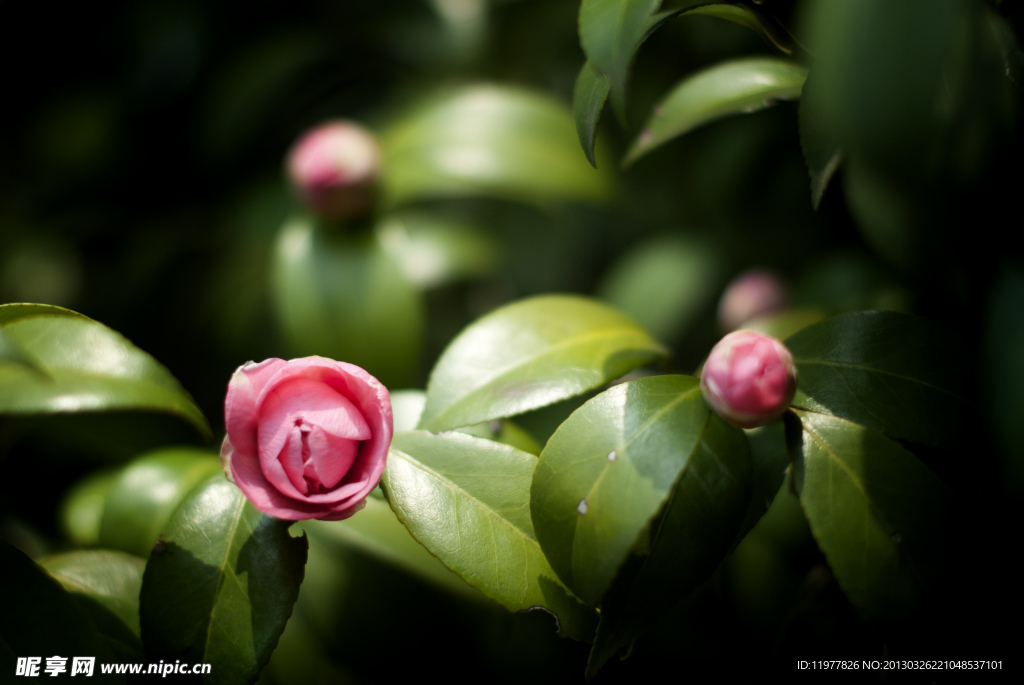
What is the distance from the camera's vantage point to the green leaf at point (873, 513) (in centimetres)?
46

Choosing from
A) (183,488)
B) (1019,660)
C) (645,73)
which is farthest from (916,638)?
(645,73)

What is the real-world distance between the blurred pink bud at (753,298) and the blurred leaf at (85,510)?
2.88 ft

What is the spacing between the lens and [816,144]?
0.52m

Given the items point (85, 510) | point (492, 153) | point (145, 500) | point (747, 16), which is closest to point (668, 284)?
point (492, 153)

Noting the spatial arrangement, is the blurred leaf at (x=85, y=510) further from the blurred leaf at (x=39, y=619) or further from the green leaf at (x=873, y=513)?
the green leaf at (x=873, y=513)

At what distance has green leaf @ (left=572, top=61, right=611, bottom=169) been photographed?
496 mm

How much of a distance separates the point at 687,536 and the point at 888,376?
0.20 metres

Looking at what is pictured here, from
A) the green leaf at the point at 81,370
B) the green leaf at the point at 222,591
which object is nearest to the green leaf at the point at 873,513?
the green leaf at the point at 222,591

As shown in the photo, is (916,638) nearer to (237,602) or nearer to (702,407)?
(702,407)

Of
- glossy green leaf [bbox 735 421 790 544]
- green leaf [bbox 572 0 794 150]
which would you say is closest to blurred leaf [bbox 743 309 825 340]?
glossy green leaf [bbox 735 421 790 544]

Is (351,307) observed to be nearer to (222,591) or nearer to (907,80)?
(222,591)

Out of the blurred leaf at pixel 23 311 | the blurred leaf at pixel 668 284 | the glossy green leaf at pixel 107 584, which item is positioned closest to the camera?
the blurred leaf at pixel 23 311

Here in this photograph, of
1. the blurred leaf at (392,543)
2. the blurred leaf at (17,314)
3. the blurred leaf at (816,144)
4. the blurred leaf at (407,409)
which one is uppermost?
the blurred leaf at (816,144)

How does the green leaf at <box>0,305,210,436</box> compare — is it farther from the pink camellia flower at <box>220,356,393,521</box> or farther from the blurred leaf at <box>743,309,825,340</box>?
the blurred leaf at <box>743,309,825,340</box>
